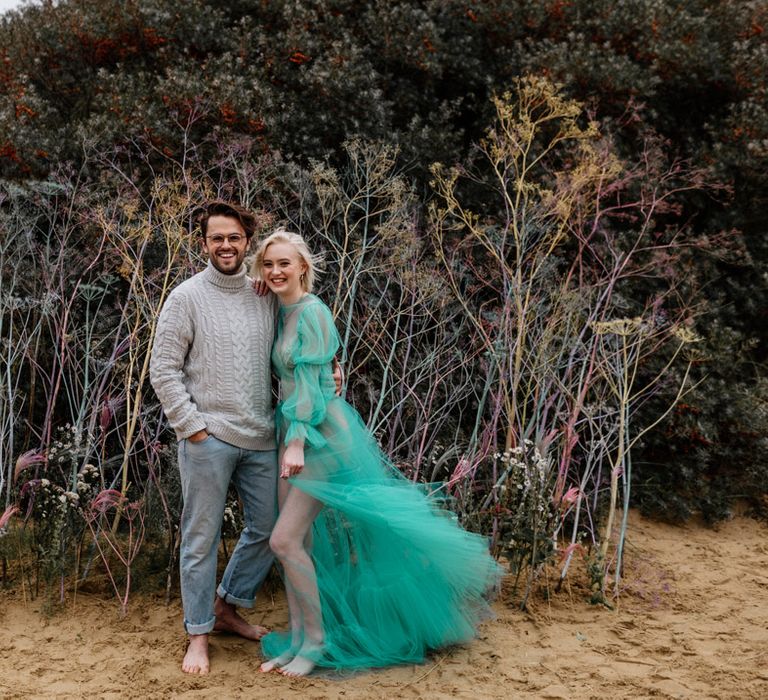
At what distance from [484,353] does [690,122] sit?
3.31 m

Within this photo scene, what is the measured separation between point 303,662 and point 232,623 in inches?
20.0

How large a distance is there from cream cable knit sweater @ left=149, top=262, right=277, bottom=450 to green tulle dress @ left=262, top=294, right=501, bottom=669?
104 millimetres

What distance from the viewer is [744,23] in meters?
6.83

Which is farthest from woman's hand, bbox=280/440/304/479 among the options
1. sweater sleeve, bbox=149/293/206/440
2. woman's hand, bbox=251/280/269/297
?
woman's hand, bbox=251/280/269/297

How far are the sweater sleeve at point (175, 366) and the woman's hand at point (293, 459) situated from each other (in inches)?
15.1

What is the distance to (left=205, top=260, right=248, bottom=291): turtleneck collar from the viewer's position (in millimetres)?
3375

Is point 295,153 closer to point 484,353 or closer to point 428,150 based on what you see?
point 428,150

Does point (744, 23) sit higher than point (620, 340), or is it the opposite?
point (744, 23)

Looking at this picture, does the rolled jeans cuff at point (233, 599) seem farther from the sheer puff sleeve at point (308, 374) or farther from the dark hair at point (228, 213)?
the dark hair at point (228, 213)

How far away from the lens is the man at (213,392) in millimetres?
3254

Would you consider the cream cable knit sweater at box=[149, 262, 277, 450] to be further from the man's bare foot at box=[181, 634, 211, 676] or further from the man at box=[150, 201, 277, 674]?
the man's bare foot at box=[181, 634, 211, 676]

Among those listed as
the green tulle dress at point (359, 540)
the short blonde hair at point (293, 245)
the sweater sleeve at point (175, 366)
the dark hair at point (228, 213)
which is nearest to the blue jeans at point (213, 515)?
the sweater sleeve at point (175, 366)

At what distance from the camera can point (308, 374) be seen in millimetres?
3279

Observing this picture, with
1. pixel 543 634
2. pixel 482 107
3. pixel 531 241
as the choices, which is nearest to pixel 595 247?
pixel 531 241
